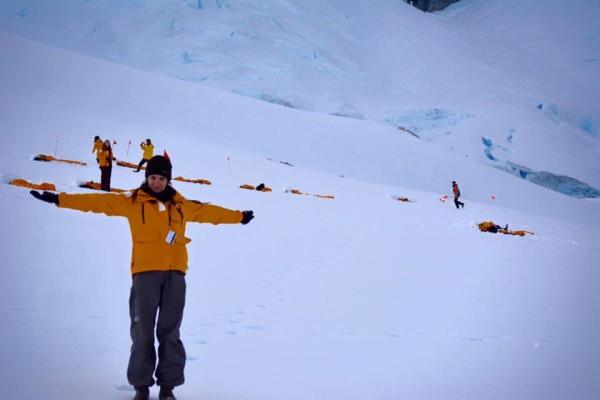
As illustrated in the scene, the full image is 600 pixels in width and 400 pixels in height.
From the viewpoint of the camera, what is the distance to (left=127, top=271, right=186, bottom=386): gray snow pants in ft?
8.41

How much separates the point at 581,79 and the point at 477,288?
230 ft

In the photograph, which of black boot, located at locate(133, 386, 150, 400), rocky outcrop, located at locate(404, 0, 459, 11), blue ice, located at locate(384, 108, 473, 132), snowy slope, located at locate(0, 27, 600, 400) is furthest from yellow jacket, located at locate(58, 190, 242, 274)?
rocky outcrop, located at locate(404, 0, 459, 11)

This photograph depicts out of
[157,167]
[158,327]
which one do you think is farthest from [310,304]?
[157,167]

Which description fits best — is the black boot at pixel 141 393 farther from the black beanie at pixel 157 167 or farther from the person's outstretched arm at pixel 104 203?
the black beanie at pixel 157 167

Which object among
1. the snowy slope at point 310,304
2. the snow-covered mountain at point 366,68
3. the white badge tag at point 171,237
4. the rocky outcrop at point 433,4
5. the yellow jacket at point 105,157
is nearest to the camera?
the white badge tag at point 171,237

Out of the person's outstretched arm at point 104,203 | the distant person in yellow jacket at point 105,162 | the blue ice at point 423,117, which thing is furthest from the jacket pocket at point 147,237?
the blue ice at point 423,117

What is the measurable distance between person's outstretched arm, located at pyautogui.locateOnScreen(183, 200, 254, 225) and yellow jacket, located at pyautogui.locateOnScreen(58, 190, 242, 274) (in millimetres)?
109

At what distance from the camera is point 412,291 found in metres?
5.64

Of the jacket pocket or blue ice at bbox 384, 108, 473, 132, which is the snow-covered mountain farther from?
the jacket pocket

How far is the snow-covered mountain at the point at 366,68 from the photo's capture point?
4172cm

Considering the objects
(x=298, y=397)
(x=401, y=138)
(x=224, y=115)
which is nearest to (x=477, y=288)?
(x=298, y=397)

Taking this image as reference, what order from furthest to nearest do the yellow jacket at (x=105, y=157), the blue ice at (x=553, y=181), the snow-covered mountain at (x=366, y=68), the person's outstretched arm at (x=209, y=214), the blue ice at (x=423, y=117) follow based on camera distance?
the blue ice at (x=423, y=117) < the blue ice at (x=553, y=181) < the snow-covered mountain at (x=366, y=68) < the yellow jacket at (x=105, y=157) < the person's outstretched arm at (x=209, y=214)

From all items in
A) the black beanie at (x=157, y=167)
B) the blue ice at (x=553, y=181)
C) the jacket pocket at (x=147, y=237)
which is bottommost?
the jacket pocket at (x=147, y=237)

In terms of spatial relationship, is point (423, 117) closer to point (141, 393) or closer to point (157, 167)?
point (157, 167)
